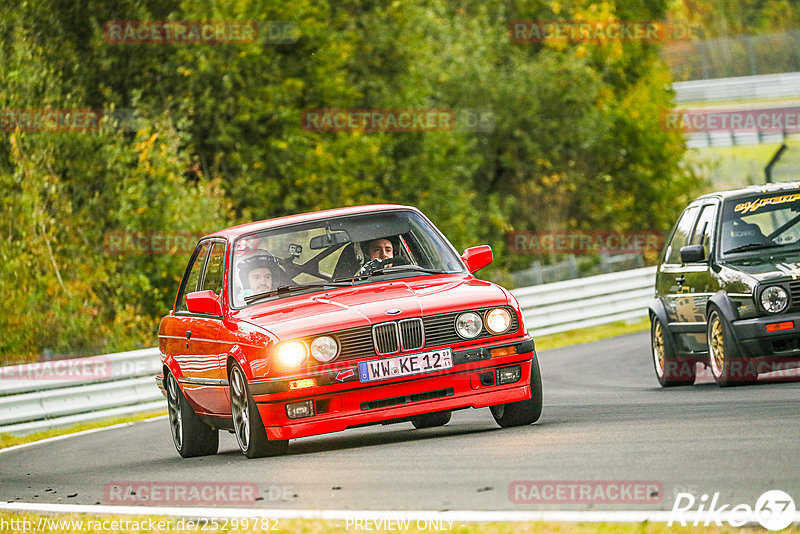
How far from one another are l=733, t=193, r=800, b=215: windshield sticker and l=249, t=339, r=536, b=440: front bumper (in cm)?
420

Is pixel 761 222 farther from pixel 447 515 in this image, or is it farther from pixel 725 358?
pixel 447 515

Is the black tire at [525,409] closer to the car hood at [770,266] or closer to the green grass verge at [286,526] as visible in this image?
the car hood at [770,266]

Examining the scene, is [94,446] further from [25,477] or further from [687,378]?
[687,378]

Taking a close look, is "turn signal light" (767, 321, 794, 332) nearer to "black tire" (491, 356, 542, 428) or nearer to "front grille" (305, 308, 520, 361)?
"black tire" (491, 356, 542, 428)

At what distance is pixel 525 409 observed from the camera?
902cm

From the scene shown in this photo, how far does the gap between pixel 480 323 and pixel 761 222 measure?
4.03 meters

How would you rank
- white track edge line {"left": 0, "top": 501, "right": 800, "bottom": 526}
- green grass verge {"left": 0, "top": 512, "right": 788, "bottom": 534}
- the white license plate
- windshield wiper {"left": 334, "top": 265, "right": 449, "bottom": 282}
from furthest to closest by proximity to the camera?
1. windshield wiper {"left": 334, "top": 265, "right": 449, "bottom": 282}
2. the white license plate
3. white track edge line {"left": 0, "top": 501, "right": 800, "bottom": 526}
4. green grass verge {"left": 0, "top": 512, "right": 788, "bottom": 534}

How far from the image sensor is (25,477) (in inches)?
417

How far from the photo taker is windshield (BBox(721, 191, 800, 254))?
11.5m

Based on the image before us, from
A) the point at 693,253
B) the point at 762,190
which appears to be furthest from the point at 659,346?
the point at 762,190

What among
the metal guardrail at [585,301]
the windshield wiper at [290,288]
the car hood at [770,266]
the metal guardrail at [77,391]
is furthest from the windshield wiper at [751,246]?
the metal guardrail at [585,301]

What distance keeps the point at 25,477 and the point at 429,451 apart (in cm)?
402

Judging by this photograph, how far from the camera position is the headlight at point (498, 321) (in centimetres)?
866

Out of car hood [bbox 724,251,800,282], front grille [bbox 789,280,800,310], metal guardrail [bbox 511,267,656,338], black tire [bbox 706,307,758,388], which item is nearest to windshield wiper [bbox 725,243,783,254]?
car hood [bbox 724,251,800,282]
